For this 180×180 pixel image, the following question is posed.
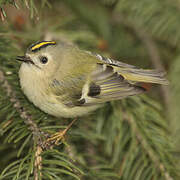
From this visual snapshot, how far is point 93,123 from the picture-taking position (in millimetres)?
1548

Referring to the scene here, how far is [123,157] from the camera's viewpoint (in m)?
1.46

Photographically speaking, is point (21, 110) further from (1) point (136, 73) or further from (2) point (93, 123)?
(1) point (136, 73)

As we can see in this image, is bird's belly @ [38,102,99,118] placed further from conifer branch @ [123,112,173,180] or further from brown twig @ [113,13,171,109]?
brown twig @ [113,13,171,109]

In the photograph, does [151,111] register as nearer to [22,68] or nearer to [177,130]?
[177,130]

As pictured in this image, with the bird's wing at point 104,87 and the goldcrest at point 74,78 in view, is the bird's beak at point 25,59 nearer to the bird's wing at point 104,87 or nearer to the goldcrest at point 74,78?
the goldcrest at point 74,78

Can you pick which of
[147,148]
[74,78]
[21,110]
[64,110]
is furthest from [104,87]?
[21,110]

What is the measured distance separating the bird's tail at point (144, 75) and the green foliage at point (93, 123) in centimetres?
13

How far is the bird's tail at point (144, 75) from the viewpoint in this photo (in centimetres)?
164

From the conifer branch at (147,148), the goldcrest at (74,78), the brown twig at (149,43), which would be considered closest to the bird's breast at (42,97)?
the goldcrest at (74,78)

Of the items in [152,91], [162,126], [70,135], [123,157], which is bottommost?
[70,135]

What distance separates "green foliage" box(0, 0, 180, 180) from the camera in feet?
3.66

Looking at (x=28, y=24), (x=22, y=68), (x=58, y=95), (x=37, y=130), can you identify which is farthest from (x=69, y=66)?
(x=37, y=130)

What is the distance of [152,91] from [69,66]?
29.9 inches

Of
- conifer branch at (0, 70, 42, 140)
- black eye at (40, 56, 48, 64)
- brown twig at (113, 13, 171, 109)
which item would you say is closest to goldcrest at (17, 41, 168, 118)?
black eye at (40, 56, 48, 64)
